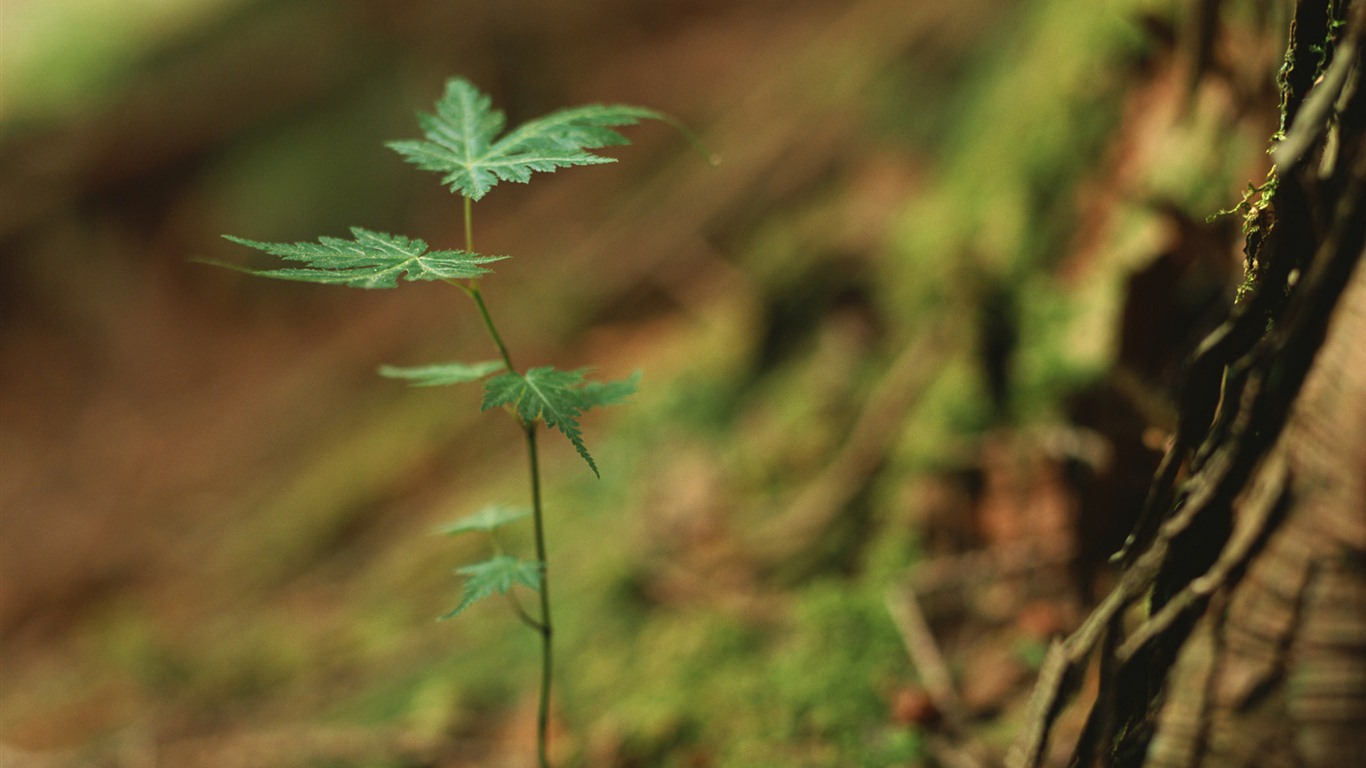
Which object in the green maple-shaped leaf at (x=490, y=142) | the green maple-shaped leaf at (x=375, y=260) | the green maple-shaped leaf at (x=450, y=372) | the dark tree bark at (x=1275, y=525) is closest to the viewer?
the dark tree bark at (x=1275, y=525)

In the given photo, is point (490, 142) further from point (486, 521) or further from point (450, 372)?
point (486, 521)

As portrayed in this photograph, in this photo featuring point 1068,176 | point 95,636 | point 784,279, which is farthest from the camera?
point 95,636

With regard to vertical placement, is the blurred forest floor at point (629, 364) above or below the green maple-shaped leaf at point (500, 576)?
above

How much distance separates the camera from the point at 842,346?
9.71 feet

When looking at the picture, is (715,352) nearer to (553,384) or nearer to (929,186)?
(929,186)

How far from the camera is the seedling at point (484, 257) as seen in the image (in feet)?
3.71

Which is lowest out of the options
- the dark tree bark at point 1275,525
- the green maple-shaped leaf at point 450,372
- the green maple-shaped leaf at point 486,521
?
the dark tree bark at point 1275,525

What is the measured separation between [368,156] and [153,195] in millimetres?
2069

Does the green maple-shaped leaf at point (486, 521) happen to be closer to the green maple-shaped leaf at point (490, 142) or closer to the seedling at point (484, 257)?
the seedling at point (484, 257)

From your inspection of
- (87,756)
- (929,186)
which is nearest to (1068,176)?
(929,186)

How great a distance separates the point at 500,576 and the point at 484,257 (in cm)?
54

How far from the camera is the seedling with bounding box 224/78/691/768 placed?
1.13m

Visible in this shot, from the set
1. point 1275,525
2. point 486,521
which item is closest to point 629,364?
point 486,521

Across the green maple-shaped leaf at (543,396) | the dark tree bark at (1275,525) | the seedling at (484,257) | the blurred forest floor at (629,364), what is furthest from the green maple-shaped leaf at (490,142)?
the blurred forest floor at (629,364)
